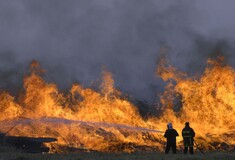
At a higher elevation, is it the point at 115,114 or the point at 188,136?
the point at 115,114

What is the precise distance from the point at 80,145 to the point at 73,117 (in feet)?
7.60

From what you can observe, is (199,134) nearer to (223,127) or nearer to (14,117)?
(223,127)

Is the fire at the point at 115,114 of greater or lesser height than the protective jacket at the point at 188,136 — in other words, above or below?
above

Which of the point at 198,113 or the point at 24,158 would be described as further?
the point at 198,113

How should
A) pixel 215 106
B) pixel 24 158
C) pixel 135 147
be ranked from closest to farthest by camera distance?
1. pixel 24 158
2. pixel 215 106
3. pixel 135 147

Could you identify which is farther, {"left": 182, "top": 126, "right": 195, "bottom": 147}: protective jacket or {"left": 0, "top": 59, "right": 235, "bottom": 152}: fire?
{"left": 0, "top": 59, "right": 235, "bottom": 152}: fire

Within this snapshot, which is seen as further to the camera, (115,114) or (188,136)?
(115,114)

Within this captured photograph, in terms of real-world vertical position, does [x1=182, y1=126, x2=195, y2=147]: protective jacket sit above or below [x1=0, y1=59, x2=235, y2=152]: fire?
below

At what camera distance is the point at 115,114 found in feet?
100

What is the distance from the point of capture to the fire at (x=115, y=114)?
29391mm

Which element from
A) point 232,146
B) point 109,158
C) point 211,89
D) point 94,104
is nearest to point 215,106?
point 211,89

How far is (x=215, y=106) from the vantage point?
Result: 29.4 metres

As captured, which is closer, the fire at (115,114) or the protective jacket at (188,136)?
the protective jacket at (188,136)

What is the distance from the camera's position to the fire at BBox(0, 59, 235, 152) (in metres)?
29.4
